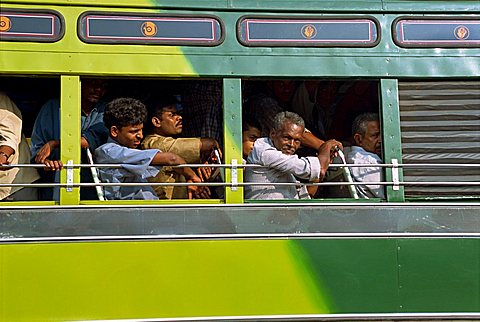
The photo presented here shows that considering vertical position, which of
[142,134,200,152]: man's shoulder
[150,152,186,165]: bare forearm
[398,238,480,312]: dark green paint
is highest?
[142,134,200,152]: man's shoulder

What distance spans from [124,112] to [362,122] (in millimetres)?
1657

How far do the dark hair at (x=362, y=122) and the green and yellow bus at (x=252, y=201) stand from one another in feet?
0.25

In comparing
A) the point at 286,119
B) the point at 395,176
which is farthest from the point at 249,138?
the point at 395,176

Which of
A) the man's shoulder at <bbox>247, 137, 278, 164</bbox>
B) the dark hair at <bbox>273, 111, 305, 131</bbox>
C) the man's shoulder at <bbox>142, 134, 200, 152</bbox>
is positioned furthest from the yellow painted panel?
the dark hair at <bbox>273, 111, 305, 131</bbox>

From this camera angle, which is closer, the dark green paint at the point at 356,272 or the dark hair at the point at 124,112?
the dark green paint at the point at 356,272

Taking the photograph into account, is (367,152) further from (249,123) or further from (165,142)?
(165,142)

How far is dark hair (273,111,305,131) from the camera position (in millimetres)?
5152

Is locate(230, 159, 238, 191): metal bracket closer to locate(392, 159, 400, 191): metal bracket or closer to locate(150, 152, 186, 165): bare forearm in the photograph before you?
locate(150, 152, 186, 165): bare forearm

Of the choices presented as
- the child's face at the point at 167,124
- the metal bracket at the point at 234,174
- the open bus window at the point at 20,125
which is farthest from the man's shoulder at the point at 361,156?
the open bus window at the point at 20,125

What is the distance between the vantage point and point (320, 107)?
218 inches

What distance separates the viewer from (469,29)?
17.3 ft

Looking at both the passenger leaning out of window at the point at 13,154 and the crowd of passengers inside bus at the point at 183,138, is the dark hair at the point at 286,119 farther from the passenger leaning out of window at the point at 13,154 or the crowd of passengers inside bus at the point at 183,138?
the passenger leaning out of window at the point at 13,154

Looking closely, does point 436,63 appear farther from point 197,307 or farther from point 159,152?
point 197,307

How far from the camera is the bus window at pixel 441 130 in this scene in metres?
5.17
